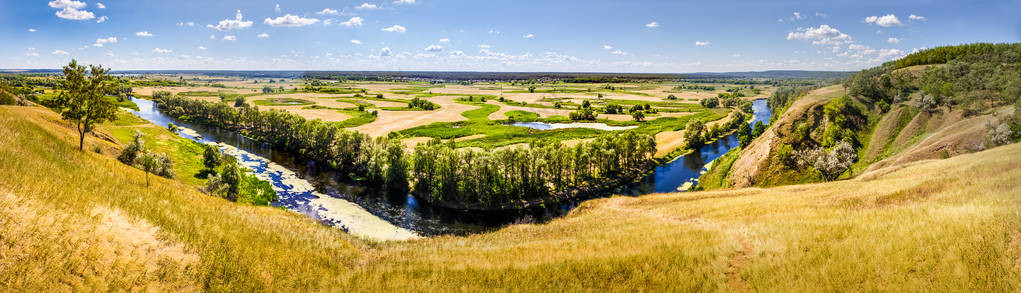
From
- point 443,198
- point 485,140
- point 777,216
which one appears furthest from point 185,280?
point 485,140

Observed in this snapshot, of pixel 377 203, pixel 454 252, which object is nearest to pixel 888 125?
pixel 454 252

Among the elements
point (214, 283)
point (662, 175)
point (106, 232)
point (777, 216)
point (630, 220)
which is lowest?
point (662, 175)

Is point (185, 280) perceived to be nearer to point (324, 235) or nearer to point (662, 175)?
point (324, 235)

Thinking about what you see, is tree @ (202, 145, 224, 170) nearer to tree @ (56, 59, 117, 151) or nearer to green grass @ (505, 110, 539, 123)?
tree @ (56, 59, 117, 151)

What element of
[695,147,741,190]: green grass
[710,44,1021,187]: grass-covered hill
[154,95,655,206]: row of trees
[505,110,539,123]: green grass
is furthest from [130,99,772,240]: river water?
[505,110,539,123]: green grass

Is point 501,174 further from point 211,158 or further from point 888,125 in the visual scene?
point 888,125

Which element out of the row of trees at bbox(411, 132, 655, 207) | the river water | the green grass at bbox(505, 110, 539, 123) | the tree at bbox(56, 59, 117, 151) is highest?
the tree at bbox(56, 59, 117, 151)

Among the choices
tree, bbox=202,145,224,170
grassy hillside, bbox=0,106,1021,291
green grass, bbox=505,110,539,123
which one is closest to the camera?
grassy hillside, bbox=0,106,1021,291
